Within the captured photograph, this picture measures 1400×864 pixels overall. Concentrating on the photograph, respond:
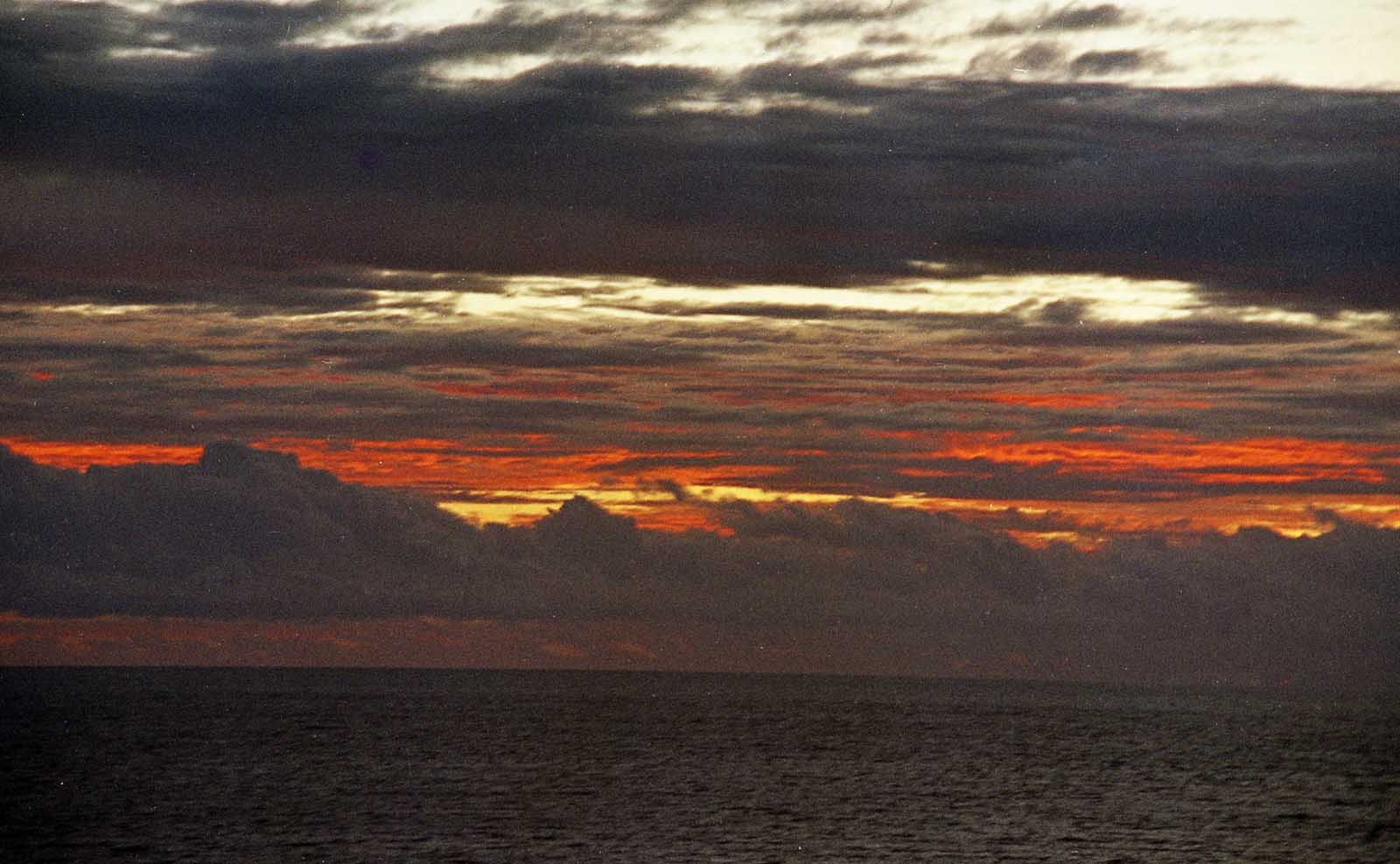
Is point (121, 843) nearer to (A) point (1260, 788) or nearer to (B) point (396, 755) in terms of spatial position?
(B) point (396, 755)

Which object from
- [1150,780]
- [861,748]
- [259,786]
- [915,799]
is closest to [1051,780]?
[1150,780]

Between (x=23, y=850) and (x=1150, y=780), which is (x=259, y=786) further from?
(x=1150, y=780)

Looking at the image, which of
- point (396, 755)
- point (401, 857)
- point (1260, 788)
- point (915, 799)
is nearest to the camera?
Answer: point (401, 857)

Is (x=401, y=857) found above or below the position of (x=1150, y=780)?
above

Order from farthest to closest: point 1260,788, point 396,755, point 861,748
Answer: point 861,748, point 396,755, point 1260,788

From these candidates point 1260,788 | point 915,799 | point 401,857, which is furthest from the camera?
point 1260,788

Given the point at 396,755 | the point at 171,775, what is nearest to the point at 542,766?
the point at 396,755

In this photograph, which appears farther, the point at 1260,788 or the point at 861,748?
the point at 861,748

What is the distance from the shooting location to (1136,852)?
86.1m

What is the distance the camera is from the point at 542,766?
133 meters

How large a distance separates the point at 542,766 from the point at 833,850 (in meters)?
55.2

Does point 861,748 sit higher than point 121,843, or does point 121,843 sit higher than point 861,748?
point 121,843

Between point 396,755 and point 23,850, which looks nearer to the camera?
point 23,850

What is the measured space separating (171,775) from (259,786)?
12342 mm
